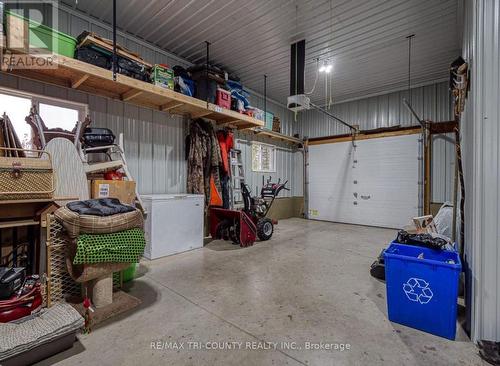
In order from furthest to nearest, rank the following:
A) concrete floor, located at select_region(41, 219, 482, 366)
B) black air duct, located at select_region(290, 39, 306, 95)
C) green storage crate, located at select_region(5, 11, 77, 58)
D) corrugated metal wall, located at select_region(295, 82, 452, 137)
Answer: corrugated metal wall, located at select_region(295, 82, 452, 137)
black air duct, located at select_region(290, 39, 306, 95)
green storage crate, located at select_region(5, 11, 77, 58)
concrete floor, located at select_region(41, 219, 482, 366)

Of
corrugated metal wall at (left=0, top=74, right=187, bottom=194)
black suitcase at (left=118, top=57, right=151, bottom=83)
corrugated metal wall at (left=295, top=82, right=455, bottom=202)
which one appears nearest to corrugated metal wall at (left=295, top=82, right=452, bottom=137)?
corrugated metal wall at (left=295, top=82, right=455, bottom=202)

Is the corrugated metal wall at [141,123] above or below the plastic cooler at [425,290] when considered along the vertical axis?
above

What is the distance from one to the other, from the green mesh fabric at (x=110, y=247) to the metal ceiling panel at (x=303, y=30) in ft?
10.3

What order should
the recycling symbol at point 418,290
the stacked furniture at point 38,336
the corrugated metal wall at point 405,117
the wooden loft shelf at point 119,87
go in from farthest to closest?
the corrugated metal wall at point 405,117 → the wooden loft shelf at point 119,87 → the recycling symbol at point 418,290 → the stacked furniture at point 38,336

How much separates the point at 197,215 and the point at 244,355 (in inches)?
104

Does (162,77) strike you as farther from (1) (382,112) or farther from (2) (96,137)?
(1) (382,112)

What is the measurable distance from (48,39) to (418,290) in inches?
168

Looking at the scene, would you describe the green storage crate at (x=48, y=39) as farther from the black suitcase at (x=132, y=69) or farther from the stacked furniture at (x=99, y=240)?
the stacked furniture at (x=99, y=240)

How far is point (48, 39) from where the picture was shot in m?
2.52

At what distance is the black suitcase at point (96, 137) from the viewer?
118 inches

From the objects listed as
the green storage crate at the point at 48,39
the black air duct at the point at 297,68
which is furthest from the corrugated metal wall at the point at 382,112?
the green storage crate at the point at 48,39

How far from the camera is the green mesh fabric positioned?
5.56ft

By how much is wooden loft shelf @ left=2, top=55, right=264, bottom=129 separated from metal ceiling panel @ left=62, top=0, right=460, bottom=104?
43.0 inches

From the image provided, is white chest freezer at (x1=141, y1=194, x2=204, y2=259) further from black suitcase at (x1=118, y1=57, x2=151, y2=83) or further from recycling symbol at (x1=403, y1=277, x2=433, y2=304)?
recycling symbol at (x1=403, y1=277, x2=433, y2=304)
